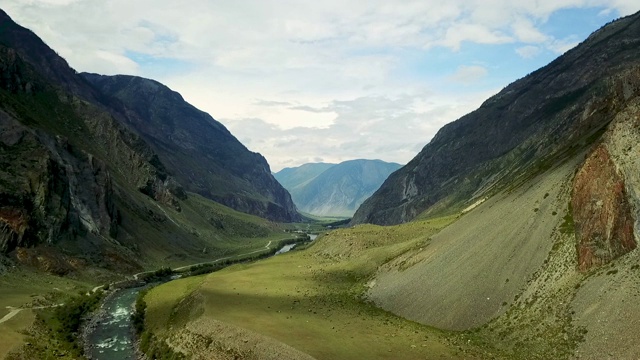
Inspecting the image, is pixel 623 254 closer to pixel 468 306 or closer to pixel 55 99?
Answer: pixel 468 306

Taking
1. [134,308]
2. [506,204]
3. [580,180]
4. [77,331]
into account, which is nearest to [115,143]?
[134,308]

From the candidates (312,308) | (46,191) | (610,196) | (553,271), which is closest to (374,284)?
(312,308)

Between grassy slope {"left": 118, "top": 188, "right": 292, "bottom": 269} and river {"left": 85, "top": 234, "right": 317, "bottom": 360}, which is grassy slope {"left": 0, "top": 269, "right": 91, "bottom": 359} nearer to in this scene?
river {"left": 85, "top": 234, "right": 317, "bottom": 360}

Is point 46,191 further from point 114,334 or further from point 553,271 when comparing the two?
point 553,271

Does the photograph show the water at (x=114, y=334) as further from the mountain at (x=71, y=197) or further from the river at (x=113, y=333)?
the mountain at (x=71, y=197)

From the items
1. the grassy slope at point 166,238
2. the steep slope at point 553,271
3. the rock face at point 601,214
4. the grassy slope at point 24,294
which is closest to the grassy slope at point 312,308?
the steep slope at point 553,271

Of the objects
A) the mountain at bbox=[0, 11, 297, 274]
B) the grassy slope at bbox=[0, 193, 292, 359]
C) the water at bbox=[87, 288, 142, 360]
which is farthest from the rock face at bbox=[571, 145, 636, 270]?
the mountain at bbox=[0, 11, 297, 274]
